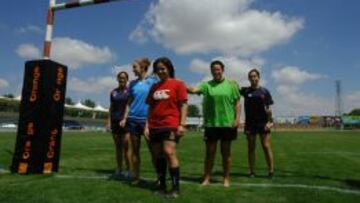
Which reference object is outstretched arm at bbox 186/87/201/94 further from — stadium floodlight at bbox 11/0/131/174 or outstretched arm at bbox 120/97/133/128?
stadium floodlight at bbox 11/0/131/174

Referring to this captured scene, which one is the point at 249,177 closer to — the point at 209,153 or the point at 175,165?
the point at 209,153

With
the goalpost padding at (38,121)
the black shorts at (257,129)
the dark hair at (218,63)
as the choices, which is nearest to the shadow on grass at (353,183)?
the black shorts at (257,129)

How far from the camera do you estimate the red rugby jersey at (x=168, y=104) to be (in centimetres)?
653

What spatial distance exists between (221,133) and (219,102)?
46 cm

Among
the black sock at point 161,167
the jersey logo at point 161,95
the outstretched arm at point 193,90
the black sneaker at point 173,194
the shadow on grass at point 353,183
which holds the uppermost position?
the outstretched arm at point 193,90

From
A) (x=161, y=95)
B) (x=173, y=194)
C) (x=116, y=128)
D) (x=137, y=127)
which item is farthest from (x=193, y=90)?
(x=173, y=194)

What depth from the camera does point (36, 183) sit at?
7039 mm

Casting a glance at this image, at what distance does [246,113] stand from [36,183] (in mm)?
3658

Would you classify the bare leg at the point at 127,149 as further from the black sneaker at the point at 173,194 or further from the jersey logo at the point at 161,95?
the black sneaker at the point at 173,194

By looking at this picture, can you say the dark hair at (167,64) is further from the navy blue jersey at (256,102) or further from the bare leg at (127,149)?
the navy blue jersey at (256,102)

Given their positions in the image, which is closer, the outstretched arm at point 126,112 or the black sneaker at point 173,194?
the black sneaker at point 173,194

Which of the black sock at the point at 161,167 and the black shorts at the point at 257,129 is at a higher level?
the black shorts at the point at 257,129

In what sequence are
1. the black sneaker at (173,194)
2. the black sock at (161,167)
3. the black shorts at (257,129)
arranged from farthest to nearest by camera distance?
the black shorts at (257,129) < the black sock at (161,167) < the black sneaker at (173,194)

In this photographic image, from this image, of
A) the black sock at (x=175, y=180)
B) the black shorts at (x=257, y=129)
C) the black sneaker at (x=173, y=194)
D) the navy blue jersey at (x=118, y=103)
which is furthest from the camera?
the black shorts at (x=257, y=129)
